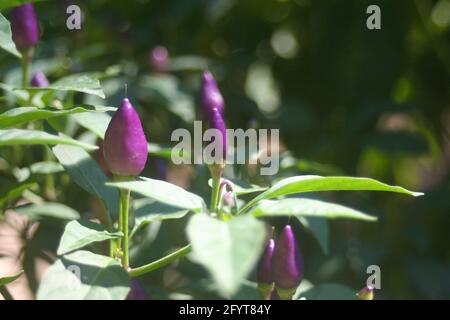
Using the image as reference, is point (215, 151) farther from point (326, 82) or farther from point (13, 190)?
point (326, 82)

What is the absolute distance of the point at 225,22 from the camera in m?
1.92

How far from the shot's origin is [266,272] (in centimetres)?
92

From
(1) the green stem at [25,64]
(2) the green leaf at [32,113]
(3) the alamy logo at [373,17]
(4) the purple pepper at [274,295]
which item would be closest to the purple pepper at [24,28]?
(1) the green stem at [25,64]

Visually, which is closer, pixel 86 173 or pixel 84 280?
pixel 84 280

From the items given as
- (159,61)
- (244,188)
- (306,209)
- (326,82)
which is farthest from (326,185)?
(326,82)

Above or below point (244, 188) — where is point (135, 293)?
below

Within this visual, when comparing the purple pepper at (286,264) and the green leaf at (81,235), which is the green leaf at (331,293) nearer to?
the purple pepper at (286,264)

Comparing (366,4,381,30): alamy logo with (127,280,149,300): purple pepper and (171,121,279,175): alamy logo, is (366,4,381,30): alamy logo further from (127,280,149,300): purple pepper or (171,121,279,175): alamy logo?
(127,280,149,300): purple pepper

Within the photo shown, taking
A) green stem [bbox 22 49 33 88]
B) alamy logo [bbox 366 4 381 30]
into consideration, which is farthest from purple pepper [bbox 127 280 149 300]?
alamy logo [bbox 366 4 381 30]

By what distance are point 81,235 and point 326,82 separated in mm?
1208

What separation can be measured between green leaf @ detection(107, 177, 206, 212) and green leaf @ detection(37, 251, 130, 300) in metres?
0.11
